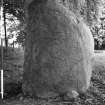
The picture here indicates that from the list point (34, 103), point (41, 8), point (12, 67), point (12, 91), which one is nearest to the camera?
point (34, 103)

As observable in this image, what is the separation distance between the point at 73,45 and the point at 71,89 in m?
0.81

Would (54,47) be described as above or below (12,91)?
above

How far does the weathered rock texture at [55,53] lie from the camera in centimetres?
321

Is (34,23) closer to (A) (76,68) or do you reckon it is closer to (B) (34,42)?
(B) (34,42)

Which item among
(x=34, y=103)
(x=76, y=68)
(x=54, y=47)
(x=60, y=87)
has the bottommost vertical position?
A: (x=34, y=103)

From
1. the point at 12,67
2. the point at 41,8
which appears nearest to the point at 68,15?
the point at 41,8

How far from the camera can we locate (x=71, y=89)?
3244mm

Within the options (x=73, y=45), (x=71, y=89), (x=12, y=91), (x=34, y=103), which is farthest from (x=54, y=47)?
(x=12, y=91)

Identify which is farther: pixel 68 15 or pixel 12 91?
pixel 12 91

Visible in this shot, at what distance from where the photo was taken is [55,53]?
3.22m

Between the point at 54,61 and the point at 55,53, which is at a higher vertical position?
the point at 55,53

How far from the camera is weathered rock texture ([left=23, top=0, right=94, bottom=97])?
321cm

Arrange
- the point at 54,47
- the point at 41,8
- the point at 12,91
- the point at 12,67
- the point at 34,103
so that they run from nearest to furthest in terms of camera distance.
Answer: the point at 34,103, the point at 54,47, the point at 41,8, the point at 12,91, the point at 12,67

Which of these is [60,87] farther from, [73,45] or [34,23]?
[34,23]
